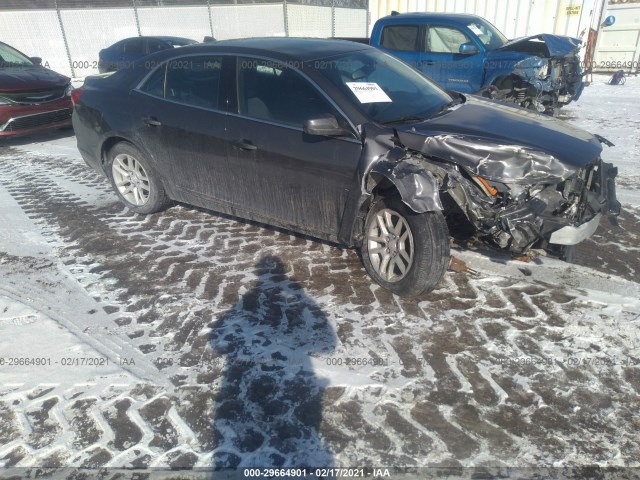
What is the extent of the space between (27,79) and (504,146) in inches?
325

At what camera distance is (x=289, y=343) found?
3008 mm

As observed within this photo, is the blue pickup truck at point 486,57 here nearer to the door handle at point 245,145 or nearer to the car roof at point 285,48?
the car roof at point 285,48

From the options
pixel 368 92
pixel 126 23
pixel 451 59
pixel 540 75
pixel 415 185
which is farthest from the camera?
pixel 126 23

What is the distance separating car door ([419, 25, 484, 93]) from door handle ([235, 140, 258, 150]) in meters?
5.92

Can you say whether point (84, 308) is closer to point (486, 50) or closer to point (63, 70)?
point (486, 50)

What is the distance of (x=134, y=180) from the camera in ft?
16.2

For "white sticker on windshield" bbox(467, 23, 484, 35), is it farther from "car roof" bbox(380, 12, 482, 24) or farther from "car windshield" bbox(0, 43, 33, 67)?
"car windshield" bbox(0, 43, 33, 67)

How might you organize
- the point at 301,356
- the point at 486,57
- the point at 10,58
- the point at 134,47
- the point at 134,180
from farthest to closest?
1. the point at 134,47
2. the point at 10,58
3. the point at 486,57
4. the point at 134,180
5. the point at 301,356

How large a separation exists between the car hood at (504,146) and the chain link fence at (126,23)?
51.0ft

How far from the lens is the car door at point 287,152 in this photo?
11.4ft

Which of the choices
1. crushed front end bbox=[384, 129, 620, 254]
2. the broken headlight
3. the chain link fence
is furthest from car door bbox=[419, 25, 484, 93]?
the chain link fence

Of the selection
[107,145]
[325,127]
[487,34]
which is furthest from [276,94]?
[487,34]

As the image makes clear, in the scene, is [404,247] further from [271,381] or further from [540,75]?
[540,75]

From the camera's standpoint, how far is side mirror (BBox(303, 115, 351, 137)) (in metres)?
3.30
